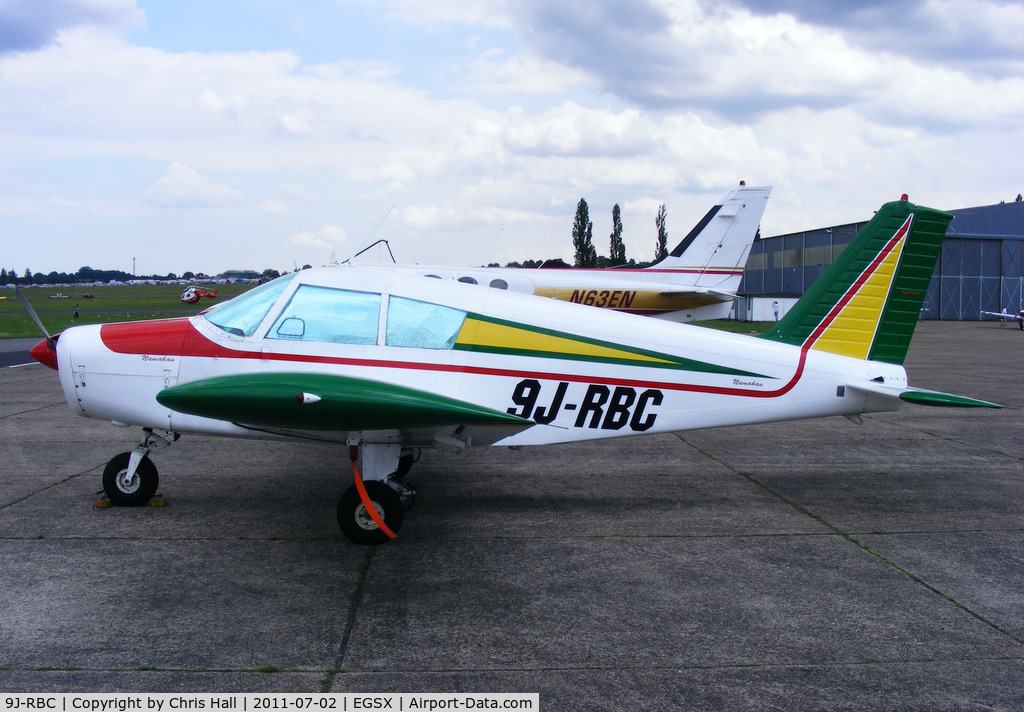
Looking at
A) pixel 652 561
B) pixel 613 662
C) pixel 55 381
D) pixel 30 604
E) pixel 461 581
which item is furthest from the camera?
pixel 55 381

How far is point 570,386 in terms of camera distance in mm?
5602

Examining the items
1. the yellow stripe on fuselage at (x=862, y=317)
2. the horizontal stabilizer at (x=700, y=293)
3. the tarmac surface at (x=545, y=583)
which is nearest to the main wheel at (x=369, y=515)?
the tarmac surface at (x=545, y=583)

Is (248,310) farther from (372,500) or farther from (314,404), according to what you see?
(372,500)

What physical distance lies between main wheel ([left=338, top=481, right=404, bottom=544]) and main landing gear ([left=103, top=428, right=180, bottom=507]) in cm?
181

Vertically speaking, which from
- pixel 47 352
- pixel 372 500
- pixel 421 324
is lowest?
pixel 372 500

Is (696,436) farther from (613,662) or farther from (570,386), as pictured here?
(613,662)

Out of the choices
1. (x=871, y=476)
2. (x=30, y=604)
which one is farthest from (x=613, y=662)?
(x=871, y=476)

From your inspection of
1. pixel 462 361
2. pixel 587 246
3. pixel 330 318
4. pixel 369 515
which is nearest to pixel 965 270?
pixel 587 246

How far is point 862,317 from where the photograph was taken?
20.9ft

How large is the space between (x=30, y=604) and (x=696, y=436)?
7.81 metres

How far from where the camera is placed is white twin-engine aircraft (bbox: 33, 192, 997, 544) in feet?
17.6

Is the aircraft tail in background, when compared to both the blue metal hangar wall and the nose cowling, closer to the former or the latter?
the nose cowling

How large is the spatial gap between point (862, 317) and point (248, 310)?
5162mm

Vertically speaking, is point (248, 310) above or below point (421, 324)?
above
